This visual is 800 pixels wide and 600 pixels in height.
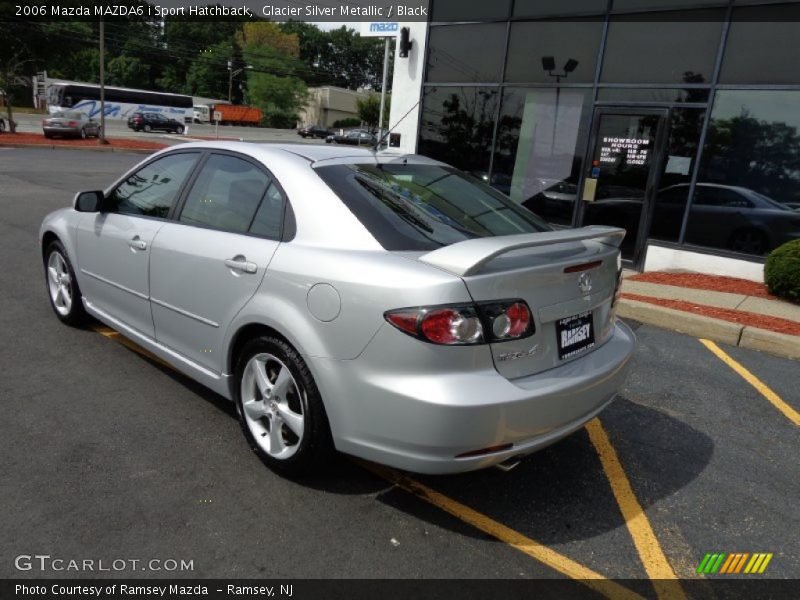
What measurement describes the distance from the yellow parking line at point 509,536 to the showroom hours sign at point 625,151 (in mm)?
7379

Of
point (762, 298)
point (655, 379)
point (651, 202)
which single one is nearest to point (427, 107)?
point (651, 202)

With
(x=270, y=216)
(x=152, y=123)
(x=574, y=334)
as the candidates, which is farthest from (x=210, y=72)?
(x=574, y=334)

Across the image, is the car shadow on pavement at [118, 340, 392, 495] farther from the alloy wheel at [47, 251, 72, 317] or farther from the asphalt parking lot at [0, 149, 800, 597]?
the alloy wheel at [47, 251, 72, 317]

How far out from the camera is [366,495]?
289 centimetres

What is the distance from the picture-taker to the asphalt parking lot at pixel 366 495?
246 cm

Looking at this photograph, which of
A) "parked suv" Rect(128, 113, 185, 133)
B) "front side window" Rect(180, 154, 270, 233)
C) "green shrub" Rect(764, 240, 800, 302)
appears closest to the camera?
"front side window" Rect(180, 154, 270, 233)

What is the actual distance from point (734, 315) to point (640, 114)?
389 cm

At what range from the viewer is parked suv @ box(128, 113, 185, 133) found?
153 ft

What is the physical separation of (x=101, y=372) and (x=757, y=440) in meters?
4.30

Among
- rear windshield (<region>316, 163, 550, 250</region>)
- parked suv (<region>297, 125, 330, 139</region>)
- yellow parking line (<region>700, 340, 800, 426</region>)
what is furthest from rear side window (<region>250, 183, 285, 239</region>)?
parked suv (<region>297, 125, 330, 139</region>)

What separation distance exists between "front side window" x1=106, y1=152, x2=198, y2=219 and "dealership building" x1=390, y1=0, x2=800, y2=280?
19.0 feet

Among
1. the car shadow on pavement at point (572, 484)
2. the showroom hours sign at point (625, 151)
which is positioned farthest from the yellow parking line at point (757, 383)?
the showroom hours sign at point (625, 151)

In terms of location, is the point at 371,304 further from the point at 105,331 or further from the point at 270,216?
the point at 105,331

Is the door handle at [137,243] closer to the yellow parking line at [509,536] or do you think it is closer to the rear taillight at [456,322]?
the yellow parking line at [509,536]
